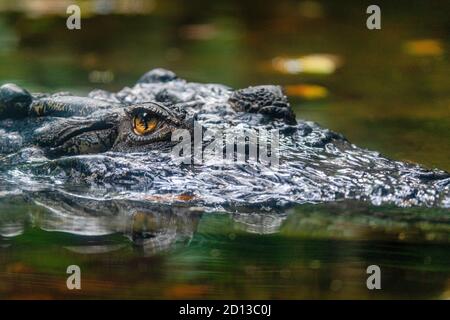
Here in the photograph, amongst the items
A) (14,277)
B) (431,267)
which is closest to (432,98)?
(431,267)

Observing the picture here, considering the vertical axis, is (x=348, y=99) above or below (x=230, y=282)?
above

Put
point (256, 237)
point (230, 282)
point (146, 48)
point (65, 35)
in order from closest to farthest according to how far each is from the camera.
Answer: point (230, 282)
point (256, 237)
point (146, 48)
point (65, 35)

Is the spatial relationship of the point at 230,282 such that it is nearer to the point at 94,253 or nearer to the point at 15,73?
the point at 94,253

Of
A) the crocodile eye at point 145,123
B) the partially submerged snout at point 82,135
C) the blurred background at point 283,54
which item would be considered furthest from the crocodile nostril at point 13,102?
the blurred background at point 283,54

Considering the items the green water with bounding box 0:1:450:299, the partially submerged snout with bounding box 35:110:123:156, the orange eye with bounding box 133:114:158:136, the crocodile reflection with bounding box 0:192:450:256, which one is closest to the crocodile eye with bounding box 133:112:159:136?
the orange eye with bounding box 133:114:158:136

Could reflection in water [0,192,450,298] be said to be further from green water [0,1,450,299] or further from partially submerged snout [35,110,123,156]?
partially submerged snout [35,110,123,156]
